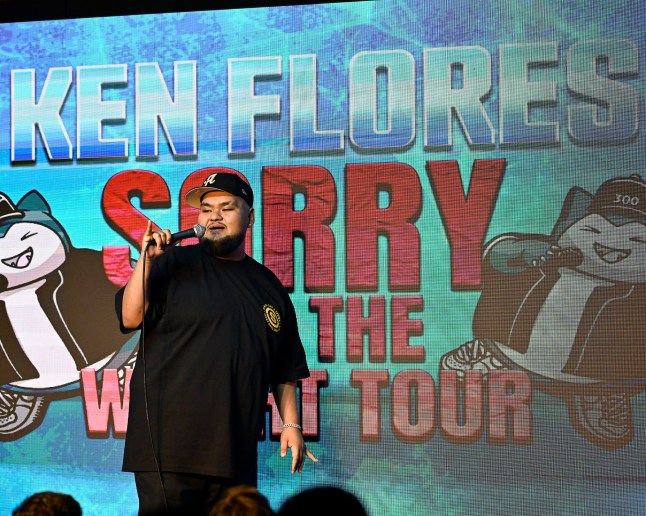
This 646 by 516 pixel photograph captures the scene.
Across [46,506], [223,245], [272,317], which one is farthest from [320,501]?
[46,506]

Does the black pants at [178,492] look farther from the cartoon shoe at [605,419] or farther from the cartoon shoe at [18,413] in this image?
the cartoon shoe at [605,419]

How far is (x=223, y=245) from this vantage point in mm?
2441

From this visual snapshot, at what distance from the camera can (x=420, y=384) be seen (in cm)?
336

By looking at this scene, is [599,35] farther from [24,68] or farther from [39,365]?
[39,365]

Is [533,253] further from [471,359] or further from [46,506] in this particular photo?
[46,506]

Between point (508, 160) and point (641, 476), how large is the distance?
4.42 ft

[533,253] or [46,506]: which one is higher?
[533,253]

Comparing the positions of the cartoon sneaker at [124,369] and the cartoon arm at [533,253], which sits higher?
the cartoon arm at [533,253]

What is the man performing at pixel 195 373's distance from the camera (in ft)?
7.27

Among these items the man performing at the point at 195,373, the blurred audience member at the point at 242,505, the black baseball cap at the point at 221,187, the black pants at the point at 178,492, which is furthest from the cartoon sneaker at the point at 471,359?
the blurred audience member at the point at 242,505

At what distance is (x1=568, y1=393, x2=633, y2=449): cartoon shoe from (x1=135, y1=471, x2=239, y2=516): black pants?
161cm

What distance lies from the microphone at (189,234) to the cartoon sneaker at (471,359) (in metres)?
1.39

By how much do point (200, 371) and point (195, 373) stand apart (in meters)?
0.01

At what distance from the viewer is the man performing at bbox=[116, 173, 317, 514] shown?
2.21 metres
